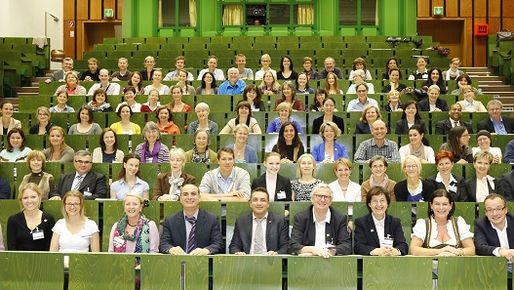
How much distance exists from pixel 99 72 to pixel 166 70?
113 cm

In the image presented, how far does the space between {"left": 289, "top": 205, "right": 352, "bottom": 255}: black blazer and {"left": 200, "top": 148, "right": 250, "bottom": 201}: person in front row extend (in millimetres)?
969

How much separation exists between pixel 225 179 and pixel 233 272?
191 centimetres

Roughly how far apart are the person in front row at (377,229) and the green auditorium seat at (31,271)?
1874 mm

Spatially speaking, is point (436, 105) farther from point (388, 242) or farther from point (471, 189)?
point (388, 242)

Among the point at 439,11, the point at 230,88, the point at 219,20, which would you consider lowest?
the point at 230,88

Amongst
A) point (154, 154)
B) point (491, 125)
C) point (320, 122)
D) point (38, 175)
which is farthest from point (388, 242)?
point (491, 125)

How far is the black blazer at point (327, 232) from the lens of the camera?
5289 mm

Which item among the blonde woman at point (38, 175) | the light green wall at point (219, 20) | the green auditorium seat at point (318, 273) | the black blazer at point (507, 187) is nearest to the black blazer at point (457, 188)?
the black blazer at point (507, 187)

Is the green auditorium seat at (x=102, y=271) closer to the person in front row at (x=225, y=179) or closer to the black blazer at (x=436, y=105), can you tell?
the person in front row at (x=225, y=179)

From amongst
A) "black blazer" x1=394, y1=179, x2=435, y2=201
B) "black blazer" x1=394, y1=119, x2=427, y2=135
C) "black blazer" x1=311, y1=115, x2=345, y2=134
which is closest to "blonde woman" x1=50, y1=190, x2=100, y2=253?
"black blazer" x1=394, y1=179, x2=435, y2=201

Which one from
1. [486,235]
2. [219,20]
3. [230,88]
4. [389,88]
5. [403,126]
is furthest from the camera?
[219,20]

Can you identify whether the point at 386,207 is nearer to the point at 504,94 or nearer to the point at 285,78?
the point at 285,78

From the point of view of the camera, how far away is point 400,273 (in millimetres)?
4445

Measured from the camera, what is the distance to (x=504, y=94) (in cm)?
1153
